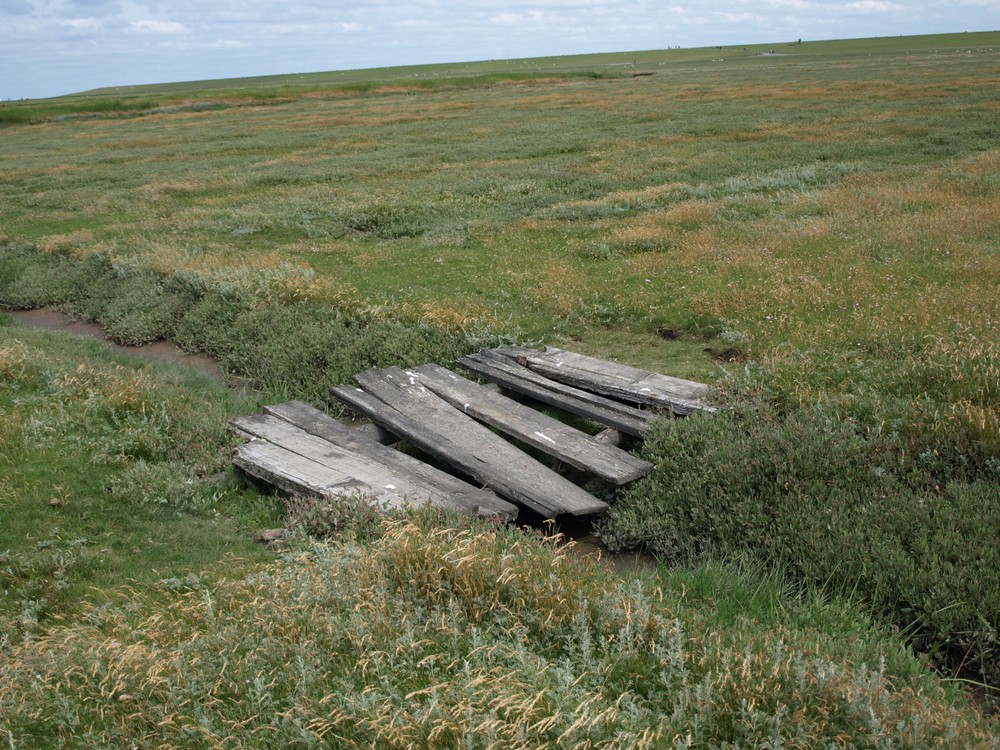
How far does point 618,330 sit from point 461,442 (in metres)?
4.19

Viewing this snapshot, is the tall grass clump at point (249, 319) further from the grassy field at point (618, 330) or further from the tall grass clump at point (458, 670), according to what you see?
the tall grass clump at point (458, 670)

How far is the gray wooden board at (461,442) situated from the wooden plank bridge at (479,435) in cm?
1

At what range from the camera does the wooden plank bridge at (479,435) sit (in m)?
6.98

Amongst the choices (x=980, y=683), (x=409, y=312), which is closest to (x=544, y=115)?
(x=409, y=312)

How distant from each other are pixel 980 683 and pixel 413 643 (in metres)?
3.17

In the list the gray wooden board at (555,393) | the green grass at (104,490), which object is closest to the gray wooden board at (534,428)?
the gray wooden board at (555,393)

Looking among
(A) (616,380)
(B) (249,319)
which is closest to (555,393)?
(A) (616,380)

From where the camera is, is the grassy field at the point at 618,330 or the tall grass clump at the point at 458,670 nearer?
the tall grass clump at the point at 458,670

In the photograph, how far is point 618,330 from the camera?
1130 cm

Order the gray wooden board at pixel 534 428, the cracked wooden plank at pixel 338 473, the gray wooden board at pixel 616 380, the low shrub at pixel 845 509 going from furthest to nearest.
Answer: the gray wooden board at pixel 616 380 < the gray wooden board at pixel 534 428 < the cracked wooden plank at pixel 338 473 < the low shrub at pixel 845 509

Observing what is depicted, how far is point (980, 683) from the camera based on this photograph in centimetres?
462

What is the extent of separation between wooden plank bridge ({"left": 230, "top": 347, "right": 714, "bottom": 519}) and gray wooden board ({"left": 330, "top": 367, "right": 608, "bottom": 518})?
1cm

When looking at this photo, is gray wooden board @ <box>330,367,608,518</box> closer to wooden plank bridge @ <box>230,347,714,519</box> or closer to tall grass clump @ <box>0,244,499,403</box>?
wooden plank bridge @ <box>230,347,714,519</box>

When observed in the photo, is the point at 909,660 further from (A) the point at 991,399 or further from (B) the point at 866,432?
(A) the point at 991,399
